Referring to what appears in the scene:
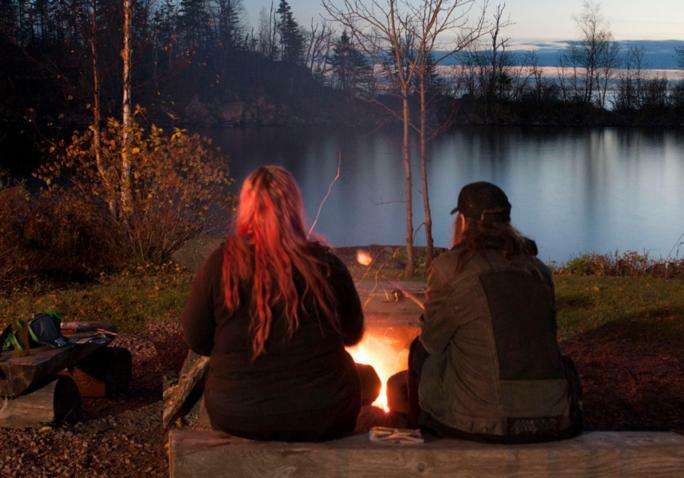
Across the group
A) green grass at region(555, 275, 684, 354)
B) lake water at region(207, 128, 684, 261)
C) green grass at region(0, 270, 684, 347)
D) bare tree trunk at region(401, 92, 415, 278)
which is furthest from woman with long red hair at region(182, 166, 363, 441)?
lake water at region(207, 128, 684, 261)

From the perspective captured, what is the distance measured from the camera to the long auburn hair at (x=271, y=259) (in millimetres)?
2932

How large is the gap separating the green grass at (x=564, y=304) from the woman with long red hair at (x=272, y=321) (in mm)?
4411

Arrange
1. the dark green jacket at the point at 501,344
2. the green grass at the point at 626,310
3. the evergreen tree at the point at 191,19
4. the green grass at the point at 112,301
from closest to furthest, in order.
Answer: the dark green jacket at the point at 501,344, the green grass at the point at 626,310, the green grass at the point at 112,301, the evergreen tree at the point at 191,19

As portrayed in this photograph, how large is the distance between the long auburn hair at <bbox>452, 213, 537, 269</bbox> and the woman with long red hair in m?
0.47

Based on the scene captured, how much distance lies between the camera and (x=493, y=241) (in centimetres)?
298

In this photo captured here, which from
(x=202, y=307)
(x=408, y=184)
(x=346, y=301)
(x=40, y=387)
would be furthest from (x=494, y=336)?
(x=408, y=184)

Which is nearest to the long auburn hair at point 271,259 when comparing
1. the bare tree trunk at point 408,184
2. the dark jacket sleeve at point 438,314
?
the dark jacket sleeve at point 438,314

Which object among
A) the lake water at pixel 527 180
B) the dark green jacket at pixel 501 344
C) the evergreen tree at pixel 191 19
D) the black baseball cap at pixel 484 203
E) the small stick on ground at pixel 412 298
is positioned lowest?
the lake water at pixel 527 180

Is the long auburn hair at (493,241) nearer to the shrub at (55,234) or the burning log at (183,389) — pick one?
the burning log at (183,389)

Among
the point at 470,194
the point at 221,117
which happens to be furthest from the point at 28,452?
the point at 221,117

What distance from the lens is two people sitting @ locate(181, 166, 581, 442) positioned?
2924 millimetres

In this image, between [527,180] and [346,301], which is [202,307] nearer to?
[346,301]

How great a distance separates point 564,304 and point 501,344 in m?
5.50

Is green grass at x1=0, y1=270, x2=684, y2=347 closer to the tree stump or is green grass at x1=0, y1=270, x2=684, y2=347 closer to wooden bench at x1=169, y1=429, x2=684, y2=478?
the tree stump
